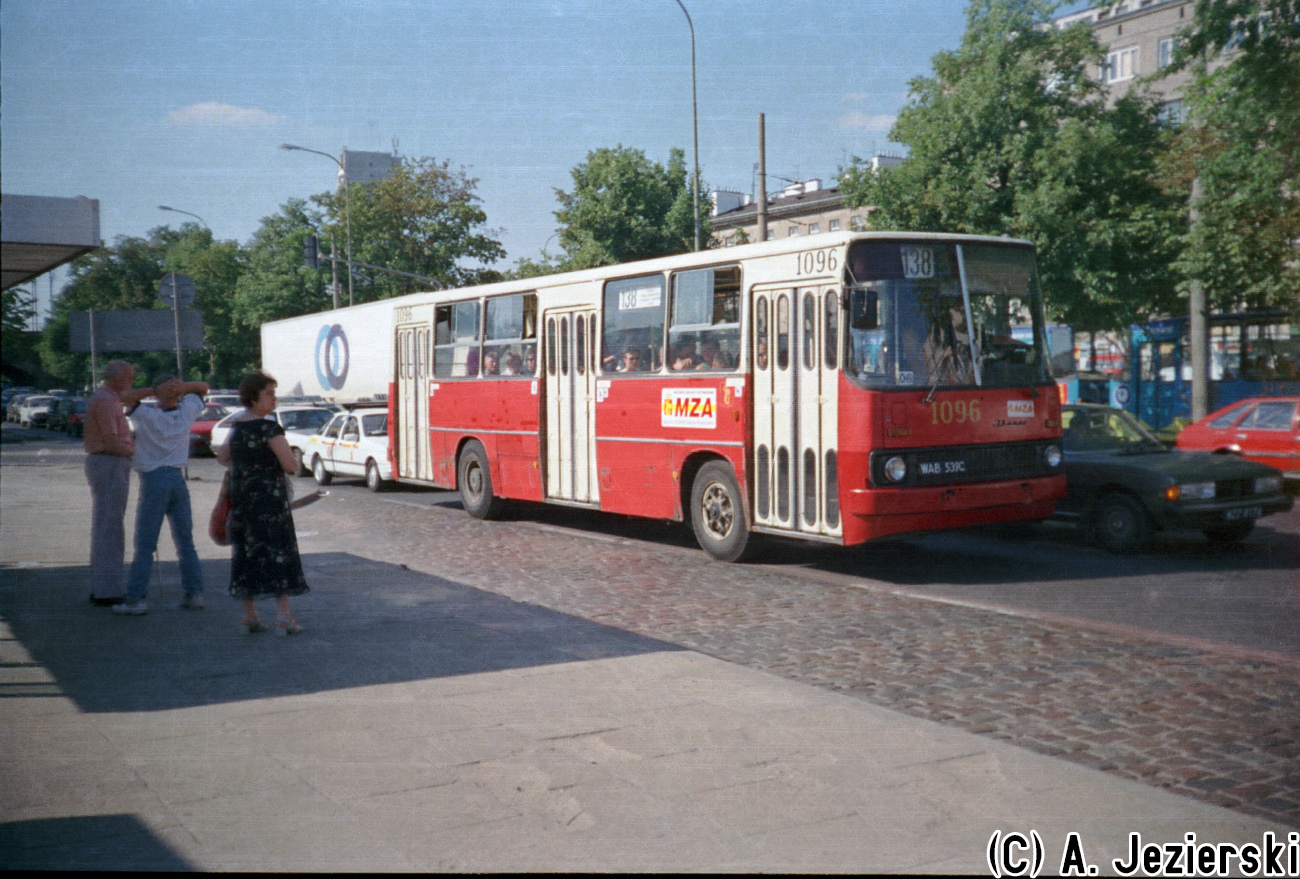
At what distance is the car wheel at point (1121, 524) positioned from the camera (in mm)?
11391

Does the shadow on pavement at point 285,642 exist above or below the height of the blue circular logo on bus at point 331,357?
below

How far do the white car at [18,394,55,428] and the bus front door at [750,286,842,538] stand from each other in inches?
2461

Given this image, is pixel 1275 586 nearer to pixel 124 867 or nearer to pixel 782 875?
pixel 782 875

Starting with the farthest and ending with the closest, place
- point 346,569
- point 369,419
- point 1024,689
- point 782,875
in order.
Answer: point 369,419 → point 346,569 → point 1024,689 → point 782,875

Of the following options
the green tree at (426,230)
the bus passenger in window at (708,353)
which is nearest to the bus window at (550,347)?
the bus passenger in window at (708,353)

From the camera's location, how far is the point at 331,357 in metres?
31.5

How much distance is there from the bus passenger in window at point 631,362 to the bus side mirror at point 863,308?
3581 millimetres

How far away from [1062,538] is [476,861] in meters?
10.3

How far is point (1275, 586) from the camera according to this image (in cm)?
970

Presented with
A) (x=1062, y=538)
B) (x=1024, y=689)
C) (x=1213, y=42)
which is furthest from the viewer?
(x=1213, y=42)

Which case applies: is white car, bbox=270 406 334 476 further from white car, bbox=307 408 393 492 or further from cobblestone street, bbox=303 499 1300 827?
cobblestone street, bbox=303 499 1300 827

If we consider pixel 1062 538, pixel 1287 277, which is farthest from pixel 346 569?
pixel 1287 277

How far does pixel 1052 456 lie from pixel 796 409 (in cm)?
248

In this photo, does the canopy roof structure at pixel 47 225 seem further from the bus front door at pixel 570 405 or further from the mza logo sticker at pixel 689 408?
the bus front door at pixel 570 405
